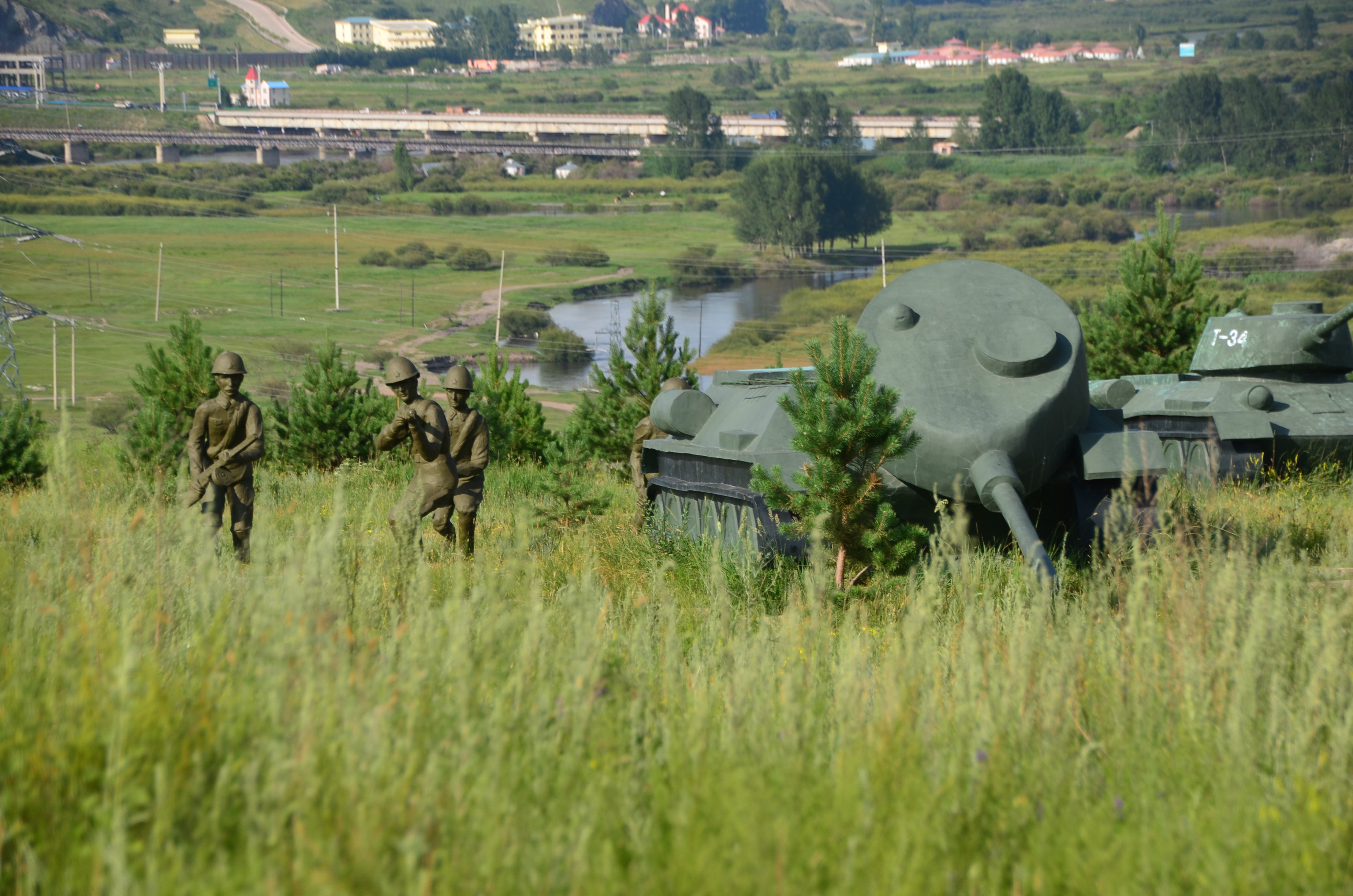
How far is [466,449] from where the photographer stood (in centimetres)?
1085

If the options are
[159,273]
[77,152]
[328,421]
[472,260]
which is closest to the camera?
[328,421]

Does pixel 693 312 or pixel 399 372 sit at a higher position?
pixel 399 372

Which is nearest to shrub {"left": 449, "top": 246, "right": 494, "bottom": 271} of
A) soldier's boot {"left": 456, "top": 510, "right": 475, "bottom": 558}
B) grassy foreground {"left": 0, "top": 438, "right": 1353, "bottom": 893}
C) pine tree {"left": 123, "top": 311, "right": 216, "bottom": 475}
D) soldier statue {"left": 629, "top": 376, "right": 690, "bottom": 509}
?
pine tree {"left": 123, "top": 311, "right": 216, "bottom": 475}

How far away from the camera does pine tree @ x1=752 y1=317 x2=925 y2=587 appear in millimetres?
7977

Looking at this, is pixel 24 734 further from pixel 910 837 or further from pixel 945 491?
pixel 945 491

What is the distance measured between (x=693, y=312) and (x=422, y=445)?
254 feet

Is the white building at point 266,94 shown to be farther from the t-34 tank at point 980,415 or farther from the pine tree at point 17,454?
the t-34 tank at point 980,415

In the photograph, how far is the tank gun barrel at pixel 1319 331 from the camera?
48.1 ft

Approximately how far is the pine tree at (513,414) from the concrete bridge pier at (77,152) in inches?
5015

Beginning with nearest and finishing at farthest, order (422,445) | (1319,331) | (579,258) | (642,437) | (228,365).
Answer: (422,445) → (228,365) → (642,437) → (1319,331) → (579,258)

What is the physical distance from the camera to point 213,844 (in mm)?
3168

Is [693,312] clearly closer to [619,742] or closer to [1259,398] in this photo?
[1259,398]

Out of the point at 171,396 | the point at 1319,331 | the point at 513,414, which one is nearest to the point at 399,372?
the point at 171,396

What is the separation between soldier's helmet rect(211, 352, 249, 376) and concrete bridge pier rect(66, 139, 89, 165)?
139m
